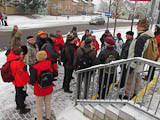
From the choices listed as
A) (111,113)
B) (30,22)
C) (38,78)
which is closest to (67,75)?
(38,78)

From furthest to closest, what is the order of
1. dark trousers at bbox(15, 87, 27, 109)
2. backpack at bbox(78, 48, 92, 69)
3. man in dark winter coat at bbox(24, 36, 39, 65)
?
man in dark winter coat at bbox(24, 36, 39, 65) → backpack at bbox(78, 48, 92, 69) → dark trousers at bbox(15, 87, 27, 109)

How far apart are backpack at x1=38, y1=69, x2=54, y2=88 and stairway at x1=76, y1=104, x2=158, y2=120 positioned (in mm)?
1210

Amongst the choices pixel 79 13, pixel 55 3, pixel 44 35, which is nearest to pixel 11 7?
pixel 55 3

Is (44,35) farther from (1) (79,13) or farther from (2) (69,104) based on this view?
(1) (79,13)

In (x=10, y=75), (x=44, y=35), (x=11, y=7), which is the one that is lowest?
(x=10, y=75)

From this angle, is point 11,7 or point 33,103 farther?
point 11,7

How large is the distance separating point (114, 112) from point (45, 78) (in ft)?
5.17

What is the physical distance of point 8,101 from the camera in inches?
162

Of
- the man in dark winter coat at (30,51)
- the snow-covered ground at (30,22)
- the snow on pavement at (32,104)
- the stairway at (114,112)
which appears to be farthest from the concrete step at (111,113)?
the snow-covered ground at (30,22)

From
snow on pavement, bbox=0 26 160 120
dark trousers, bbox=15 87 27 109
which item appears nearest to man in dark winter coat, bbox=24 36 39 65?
snow on pavement, bbox=0 26 160 120

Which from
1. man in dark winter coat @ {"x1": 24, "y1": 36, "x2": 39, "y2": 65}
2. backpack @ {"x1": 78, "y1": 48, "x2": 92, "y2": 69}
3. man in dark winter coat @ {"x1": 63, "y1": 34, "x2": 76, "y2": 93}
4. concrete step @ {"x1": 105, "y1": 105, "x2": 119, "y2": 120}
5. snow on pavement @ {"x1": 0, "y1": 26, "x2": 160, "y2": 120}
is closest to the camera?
concrete step @ {"x1": 105, "y1": 105, "x2": 119, "y2": 120}

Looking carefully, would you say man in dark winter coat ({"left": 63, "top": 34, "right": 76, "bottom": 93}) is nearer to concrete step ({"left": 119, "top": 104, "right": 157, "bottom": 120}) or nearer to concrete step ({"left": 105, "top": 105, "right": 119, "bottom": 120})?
concrete step ({"left": 105, "top": 105, "right": 119, "bottom": 120})

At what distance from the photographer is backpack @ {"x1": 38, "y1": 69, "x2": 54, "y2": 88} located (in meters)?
2.88

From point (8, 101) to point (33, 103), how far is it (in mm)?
755
